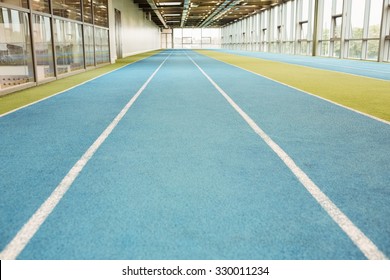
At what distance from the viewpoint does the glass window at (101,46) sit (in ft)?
87.9

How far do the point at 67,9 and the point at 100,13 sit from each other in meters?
8.22

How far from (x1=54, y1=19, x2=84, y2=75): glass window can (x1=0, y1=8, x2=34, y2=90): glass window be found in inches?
71.8

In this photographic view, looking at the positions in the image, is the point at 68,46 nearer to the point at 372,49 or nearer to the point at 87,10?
the point at 87,10

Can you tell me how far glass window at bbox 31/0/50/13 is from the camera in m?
14.9

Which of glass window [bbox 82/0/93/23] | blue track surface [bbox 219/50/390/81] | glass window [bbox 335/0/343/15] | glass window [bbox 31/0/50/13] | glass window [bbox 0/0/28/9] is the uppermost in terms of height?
glass window [bbox 335/0/343/15]

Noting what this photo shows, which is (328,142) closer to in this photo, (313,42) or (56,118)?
(56,118)

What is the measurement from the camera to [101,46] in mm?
27719

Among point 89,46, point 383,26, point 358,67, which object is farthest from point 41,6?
point 383,26

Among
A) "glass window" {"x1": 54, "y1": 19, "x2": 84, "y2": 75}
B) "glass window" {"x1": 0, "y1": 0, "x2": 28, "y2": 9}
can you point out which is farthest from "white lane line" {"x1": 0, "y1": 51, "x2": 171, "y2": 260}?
A: "glass window" {"x1": 54, "y1": 19, "x2": 84, "y2": 75}

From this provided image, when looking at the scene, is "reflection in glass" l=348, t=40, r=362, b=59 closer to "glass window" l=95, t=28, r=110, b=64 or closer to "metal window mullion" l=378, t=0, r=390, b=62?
"metal window mullion" l=378, t=0, r=390, b=62

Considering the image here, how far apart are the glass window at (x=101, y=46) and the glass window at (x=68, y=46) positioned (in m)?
4.28

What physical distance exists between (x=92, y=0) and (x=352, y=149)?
78.0ft

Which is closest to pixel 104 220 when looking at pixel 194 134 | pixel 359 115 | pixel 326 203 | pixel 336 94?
pixel 326 203
